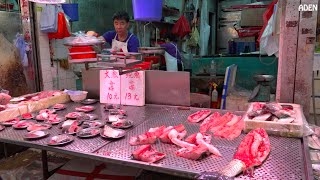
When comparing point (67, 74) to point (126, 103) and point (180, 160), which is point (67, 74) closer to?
point (126, 103)

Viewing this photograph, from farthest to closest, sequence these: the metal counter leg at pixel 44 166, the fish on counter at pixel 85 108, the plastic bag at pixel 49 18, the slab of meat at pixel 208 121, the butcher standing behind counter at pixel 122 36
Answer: the plastic bag at pixel 49 18 < the butcher standing behind counter at pixel 122 36 < the metal counter leg at pixel 44 166 < the fish on counter at pixel 85 108 < the slab of meat at pixel 208 121

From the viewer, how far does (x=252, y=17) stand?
8523mm

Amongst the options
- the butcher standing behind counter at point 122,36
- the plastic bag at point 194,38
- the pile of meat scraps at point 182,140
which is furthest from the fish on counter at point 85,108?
the plastic bag at point 194,38

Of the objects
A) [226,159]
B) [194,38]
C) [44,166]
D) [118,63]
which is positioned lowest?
[44,166]

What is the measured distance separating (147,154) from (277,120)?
52.0 inches

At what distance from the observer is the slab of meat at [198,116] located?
3.10 metres

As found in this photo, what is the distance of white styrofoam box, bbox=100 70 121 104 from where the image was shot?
3832 millimetres

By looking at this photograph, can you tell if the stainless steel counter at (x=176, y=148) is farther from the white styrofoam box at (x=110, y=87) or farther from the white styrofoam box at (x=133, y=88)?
the white styrofoam box at (x=110, y=87)

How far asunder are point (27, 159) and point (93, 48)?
286cm

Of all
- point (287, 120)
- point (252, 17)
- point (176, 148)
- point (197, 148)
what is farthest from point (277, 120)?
point (252, 17)

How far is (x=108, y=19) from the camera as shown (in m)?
7.90

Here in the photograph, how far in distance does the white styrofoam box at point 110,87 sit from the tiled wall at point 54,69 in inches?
103

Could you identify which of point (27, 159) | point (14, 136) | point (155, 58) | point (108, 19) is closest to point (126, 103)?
point (14, 136)

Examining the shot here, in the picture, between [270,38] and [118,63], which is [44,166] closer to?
[118,63]
